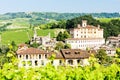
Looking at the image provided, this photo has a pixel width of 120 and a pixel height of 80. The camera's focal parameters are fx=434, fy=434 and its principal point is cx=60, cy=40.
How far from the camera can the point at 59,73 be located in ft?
36.0

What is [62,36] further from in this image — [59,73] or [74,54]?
[59,73]

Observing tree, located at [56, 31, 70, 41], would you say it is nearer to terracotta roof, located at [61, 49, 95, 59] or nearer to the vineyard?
terracotta roof, located at [61, 49, 95, 59]

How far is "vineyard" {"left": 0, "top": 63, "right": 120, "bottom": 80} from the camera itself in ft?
32.9

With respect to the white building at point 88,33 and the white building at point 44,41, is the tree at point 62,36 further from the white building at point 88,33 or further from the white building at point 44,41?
the white building at point 44,41

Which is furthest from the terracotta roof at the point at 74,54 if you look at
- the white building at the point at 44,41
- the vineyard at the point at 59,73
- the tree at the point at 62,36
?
the tree at the point at 62,36

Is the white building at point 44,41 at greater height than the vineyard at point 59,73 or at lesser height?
lesser

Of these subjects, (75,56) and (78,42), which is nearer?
(75,56)

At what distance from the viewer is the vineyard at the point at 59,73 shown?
32.9ft

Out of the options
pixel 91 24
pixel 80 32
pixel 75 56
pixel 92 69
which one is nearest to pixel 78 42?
pixel 80 32

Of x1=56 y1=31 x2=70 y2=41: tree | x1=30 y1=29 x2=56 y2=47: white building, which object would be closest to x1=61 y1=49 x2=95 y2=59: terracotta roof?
x1=30 y1=29 x2=56 y2=47: white building

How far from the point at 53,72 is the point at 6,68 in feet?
3.91

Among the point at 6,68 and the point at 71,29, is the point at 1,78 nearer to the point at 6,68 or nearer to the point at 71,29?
the point at 6,68

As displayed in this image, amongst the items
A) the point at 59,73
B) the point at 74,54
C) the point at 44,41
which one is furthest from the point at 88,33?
the point at 59,73

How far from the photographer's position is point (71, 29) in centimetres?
10025
